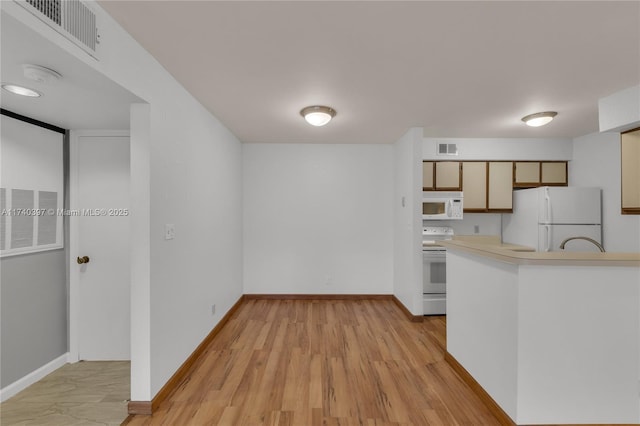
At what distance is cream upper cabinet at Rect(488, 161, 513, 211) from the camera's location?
4371 millimetres

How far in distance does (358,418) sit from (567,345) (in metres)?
1.41

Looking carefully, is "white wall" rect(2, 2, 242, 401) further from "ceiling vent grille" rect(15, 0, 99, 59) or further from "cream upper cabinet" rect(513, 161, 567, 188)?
"cream upper cabinet" rect(513, 161, 567, 188)

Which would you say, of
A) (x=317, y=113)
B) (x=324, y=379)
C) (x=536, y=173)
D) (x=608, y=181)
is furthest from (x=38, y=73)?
(x=608, y=181)

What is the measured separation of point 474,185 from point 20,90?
5087 millimetres

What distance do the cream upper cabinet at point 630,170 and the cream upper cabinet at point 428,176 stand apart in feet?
6.59

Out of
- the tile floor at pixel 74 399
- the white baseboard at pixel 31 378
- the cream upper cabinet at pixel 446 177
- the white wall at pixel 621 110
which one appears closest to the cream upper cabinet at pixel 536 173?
the cream upper cabinet at pixel 446 177

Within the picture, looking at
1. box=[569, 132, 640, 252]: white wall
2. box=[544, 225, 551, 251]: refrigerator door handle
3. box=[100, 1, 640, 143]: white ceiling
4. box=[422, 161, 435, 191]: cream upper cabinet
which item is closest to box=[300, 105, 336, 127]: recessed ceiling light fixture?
box=[100, 1, 640, 143]: white ceiling

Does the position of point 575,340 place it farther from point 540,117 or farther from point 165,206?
point 165,206

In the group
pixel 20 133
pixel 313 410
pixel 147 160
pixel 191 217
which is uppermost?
pixel 20 133

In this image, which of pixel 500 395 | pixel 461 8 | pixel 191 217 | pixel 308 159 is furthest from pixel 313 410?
pixel 308 159

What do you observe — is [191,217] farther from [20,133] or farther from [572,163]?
[572,163]

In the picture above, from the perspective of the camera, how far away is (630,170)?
2.87 m

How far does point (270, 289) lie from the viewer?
182 inches

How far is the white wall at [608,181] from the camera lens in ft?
11.5
